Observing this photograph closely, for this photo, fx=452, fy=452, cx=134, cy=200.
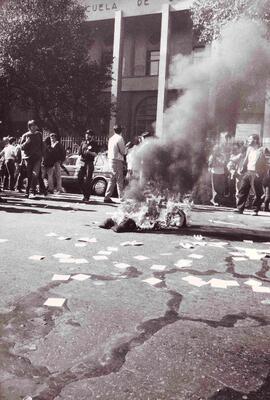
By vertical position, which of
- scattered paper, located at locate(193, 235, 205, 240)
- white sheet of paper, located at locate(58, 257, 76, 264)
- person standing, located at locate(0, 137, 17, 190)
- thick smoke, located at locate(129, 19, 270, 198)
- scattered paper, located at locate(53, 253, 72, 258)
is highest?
thick smoke, located at locate(129, 19, 270, 198)

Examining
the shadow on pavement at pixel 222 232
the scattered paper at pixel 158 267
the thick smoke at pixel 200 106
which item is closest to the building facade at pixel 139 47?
the thick smoke at pixel 200 106

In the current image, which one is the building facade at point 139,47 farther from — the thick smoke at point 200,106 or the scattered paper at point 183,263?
the scattered paper at point 183,263

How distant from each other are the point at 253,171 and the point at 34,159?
5.58 m

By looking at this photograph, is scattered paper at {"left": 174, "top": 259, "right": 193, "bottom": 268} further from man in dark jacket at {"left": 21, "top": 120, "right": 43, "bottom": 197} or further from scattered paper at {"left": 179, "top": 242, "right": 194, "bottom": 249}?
man in dark jacket at {"left": 21, "top": 120, "right": 43, "bottom": 197}

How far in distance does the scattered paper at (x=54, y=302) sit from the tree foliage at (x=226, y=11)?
25.0 ft

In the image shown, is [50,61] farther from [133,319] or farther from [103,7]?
[133,319]

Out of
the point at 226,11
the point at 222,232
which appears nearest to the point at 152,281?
the point at 222,232

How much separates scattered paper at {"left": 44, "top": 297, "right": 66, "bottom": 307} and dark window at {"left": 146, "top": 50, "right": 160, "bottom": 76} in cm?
2922

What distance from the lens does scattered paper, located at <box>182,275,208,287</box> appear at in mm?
4264

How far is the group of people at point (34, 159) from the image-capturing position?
11.8 meters

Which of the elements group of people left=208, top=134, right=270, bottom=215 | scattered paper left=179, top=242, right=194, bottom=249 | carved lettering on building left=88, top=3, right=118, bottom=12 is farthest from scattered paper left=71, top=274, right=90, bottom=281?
carved lettering on building left=88, top=3, right=118, bottom=12

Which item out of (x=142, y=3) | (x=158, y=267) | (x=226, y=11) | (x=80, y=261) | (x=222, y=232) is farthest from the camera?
(x=142, y=3)

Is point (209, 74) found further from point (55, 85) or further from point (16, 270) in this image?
point (55, 85)

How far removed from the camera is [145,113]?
104 ft
